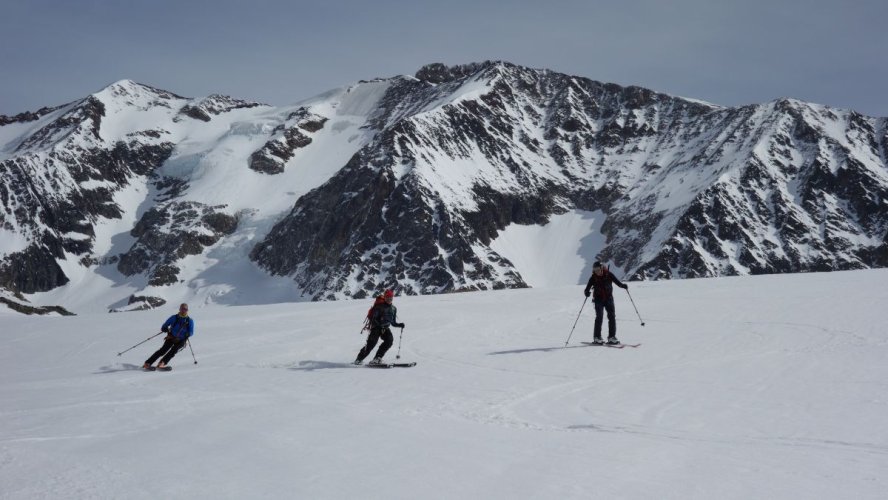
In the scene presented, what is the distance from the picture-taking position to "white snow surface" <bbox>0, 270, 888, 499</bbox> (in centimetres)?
568

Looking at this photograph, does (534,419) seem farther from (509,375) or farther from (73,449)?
(73,449)

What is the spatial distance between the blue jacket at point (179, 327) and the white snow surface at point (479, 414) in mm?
817

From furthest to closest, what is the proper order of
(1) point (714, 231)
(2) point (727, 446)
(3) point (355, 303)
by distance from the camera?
1. (1) point (714, 231)
2. (3) point (355, 303)
3. (2) point (727, 446)

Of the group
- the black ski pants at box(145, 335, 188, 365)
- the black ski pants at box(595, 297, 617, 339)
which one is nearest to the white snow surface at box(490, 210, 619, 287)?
the black ski pants at box(595, 297, 617, 339)

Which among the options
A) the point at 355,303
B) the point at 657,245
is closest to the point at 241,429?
the point at 355,303

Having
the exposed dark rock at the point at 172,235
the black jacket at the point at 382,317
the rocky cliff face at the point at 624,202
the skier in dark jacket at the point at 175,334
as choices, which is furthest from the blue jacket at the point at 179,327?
the exposed dark rock at the point at 172,235

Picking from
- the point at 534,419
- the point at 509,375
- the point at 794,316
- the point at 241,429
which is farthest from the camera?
the point at 794,316

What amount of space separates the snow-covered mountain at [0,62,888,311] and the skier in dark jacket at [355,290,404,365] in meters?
127

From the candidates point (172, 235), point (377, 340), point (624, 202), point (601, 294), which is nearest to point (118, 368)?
point (377, 340)

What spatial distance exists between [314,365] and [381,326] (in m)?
1.82

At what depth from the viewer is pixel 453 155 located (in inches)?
6727

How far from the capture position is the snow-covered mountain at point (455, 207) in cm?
14725

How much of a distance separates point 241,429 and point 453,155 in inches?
6515

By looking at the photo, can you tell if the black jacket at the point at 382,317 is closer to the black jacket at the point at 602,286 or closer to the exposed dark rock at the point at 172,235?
the black jacket at the point at 602,286
